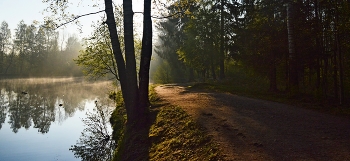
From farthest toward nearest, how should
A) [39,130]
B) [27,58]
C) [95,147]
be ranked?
[27,58]
[39,130]
[95,147]

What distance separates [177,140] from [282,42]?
9894 millimetres

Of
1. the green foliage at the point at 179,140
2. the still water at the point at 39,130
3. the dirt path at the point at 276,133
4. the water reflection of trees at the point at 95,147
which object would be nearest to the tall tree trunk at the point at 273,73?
the dirt path at the point at 276,133

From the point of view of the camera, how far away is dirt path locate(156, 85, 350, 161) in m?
5.02

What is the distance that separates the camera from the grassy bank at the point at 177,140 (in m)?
5.78

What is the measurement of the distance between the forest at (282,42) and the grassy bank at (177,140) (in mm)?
4168

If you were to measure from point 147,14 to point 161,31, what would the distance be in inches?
1187

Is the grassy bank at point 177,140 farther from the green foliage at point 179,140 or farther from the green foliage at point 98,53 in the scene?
the green foliage at point 98,53

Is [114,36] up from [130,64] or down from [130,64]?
up

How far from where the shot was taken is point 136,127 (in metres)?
9.00

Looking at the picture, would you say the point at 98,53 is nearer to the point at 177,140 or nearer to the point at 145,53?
the point at 145,53

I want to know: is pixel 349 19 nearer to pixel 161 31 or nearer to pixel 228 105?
pixel 228 105

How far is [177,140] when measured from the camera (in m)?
6.88

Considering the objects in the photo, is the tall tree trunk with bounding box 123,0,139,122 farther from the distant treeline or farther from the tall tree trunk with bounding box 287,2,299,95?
the distant treeline

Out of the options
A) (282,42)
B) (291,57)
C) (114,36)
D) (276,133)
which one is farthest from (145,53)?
(282,42)
